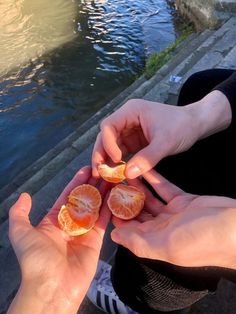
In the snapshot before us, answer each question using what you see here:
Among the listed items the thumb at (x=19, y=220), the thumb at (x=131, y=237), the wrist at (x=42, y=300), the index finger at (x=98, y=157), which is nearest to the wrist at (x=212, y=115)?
the index finger at (x=98, y=157)

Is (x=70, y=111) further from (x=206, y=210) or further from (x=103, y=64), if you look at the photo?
(x=206, y=210)

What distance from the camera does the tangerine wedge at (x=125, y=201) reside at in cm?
195

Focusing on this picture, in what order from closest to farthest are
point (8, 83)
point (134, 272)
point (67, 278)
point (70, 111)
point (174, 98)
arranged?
point (67, 278) < point (134, 272) < point (174, 98) < point (70, 111) < point (8, 83)

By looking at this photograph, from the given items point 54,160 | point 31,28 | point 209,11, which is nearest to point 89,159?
point 54,160

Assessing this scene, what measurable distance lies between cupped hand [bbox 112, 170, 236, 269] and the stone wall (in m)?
5.34

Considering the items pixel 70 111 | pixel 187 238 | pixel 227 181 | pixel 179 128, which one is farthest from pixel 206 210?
pixel 70 111

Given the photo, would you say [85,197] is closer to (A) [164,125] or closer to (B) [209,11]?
(A) [164,125]

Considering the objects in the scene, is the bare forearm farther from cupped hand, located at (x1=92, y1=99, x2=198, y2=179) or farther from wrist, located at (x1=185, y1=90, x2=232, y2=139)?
wrist, located at (x1=185, y1=90, x2=232, y2=139)

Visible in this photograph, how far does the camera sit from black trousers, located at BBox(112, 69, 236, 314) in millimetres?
1755

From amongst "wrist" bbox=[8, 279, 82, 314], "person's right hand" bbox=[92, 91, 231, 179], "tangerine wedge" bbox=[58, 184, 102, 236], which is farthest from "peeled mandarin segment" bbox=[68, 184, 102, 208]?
"wrist" bbox=[8, 279, 82, 314]

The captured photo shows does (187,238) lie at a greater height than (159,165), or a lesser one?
greater

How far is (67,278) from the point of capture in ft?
5.20

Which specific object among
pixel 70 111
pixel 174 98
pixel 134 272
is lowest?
pixel 70 111

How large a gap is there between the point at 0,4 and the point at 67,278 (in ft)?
28.1
